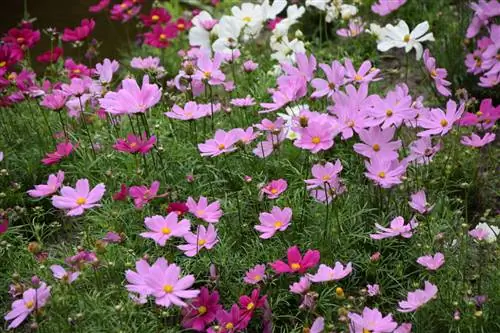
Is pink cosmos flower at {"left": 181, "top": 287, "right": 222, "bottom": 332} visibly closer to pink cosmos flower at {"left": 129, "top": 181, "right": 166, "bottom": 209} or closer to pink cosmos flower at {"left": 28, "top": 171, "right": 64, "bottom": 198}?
pink cosmos flower at {"left": 129, "top": 181, "right": 166, "bottom": 209}

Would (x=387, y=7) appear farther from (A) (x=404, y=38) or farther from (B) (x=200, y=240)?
(B) (x=200, y=240)

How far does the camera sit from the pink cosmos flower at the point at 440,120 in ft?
6.39

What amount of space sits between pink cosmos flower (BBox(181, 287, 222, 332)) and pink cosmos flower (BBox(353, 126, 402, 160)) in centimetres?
55

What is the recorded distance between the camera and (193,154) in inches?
93.9

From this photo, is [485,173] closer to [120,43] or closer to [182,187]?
[182,187]

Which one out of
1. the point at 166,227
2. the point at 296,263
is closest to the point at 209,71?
the point at 166,227

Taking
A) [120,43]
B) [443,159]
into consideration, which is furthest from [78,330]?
[120,43]

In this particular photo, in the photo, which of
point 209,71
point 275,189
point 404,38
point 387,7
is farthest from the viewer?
point 387,7

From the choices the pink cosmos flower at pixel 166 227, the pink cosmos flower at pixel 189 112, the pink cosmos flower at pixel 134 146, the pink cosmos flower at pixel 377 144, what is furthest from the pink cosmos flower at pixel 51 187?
the pink cosmos flower at pixel 377 144

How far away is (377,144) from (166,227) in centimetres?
61

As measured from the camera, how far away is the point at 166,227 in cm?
173

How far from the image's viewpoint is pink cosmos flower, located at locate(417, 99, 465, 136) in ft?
6.39

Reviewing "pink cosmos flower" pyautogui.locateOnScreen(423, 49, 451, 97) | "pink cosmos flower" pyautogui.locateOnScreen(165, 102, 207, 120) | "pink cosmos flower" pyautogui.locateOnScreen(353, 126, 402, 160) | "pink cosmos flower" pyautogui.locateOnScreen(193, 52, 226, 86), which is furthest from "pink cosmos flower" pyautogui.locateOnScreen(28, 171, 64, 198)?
"pink cosmos flower" pyautogui.locateOnScreen(423, 49, 451, 97)

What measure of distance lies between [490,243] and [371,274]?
1.08 feet
